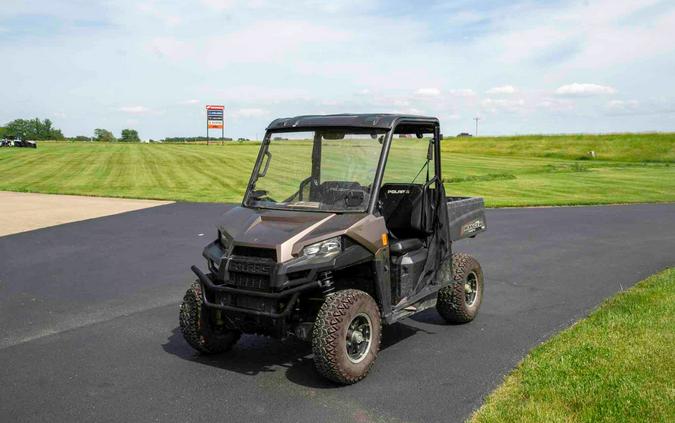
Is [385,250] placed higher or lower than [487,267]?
higher

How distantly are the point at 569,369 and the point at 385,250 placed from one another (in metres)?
1.92

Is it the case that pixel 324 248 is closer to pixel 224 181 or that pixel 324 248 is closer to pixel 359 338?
pixel 359 338

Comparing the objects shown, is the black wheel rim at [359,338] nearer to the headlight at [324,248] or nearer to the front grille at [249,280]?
the headlight at [324,248]

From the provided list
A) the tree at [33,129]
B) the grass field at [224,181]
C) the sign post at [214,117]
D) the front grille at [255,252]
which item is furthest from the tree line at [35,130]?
the front grille at [255,252]

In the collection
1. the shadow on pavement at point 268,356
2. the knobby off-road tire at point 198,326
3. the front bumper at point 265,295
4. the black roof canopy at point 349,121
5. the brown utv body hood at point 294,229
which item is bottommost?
the shadow on pavement at point 268,356

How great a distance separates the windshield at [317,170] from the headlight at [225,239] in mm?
579

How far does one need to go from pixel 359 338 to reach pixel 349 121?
2.09m

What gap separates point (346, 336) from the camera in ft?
17.4

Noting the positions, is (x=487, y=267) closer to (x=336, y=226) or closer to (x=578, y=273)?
(x=578, y=273)

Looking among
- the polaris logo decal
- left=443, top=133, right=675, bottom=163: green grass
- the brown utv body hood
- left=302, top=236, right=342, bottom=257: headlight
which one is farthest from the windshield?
left=443, top=133, right=675, bottom=163: green grass

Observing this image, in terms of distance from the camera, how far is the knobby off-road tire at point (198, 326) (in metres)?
5.84

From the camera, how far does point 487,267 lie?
10500 mm

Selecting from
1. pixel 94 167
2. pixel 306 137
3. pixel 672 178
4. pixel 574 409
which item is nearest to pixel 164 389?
pixel 306 137

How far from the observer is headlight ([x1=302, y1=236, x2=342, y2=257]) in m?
5.29
